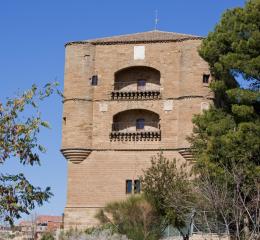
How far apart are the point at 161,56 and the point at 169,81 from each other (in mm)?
1583

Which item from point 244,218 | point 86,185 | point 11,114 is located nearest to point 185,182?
point 244,218

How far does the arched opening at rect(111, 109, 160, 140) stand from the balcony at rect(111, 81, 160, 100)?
0.87 metres

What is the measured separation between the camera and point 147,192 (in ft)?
105

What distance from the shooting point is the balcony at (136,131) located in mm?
40406

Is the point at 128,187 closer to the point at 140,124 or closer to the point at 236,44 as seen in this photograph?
the point at 140,124

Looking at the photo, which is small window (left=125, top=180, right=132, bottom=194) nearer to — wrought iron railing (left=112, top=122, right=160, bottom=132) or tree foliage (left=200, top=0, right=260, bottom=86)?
wrought iron railing (left=112, top=122, right=160, bottom=132)

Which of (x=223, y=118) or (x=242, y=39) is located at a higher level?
(x=242, y=39)

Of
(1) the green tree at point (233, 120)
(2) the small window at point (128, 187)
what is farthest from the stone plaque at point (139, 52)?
(1) the green tree at point (233, 120)

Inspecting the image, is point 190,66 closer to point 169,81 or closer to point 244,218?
point 169,81

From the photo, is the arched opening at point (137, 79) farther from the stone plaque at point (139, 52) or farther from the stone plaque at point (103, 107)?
the stone plaque at point (103, 107)

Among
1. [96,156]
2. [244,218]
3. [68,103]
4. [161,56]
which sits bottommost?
[244,218]

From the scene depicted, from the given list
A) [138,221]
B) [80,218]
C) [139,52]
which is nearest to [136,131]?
[139,52]

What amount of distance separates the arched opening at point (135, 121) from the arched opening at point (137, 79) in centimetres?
139

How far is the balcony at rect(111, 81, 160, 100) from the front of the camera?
41125 mm
